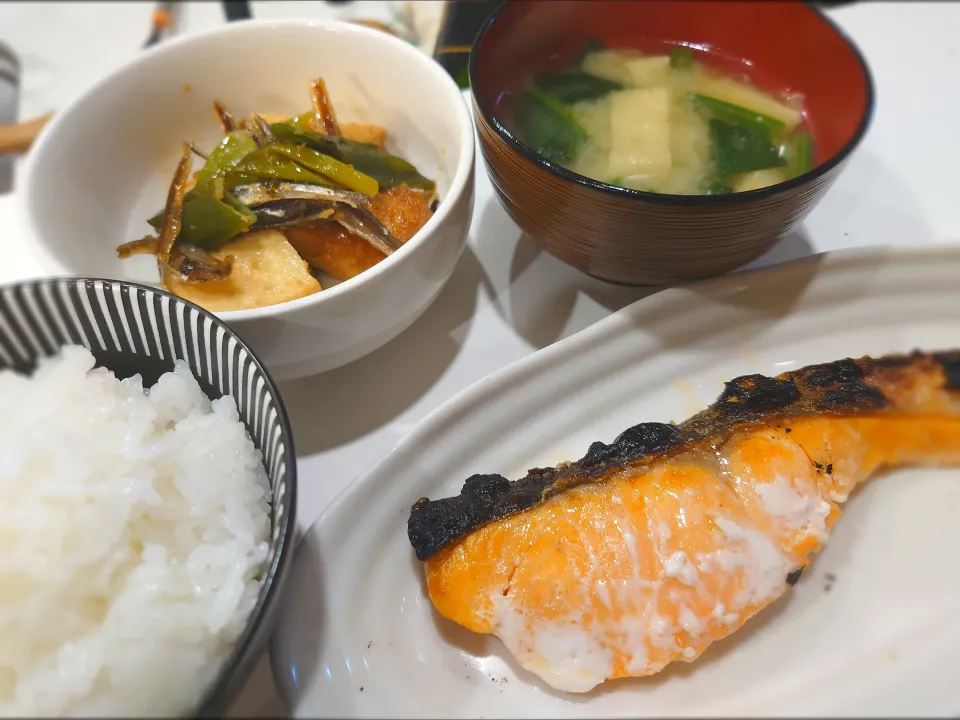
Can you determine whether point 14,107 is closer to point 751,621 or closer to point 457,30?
point 457,30

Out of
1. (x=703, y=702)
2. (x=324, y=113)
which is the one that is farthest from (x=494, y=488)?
(x=324, y=113)

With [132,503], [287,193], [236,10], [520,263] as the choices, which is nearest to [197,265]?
[287,193]

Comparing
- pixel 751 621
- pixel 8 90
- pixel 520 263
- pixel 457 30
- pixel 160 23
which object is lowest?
pixel 751 621

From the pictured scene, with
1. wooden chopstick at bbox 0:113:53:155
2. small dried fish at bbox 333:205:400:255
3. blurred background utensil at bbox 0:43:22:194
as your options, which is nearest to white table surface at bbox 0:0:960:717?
blurred background utensil at bbox 0:43:22:194

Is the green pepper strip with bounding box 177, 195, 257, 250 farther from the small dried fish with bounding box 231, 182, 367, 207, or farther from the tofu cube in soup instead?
the tofu cube in soup

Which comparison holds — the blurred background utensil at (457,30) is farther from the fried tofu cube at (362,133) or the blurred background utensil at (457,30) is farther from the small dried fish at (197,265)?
the small dried fish at (197,265)

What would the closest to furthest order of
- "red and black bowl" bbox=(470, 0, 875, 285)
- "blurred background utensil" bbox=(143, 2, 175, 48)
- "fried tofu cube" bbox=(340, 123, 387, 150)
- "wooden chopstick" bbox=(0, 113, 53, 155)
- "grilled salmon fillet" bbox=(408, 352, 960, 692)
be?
"grilled salmon fillet" bbox=(408, 352, 960, 692) → "red and black bowl" bbox=(470, 0, 875, 285) → "fried tofu cube" bbox=(340, 123, 387, 150) → "wooden chopstick" bbox=(0, 113, 53, 155) → "blurred background utensil" bbox=(143, 2, 175, 48)
